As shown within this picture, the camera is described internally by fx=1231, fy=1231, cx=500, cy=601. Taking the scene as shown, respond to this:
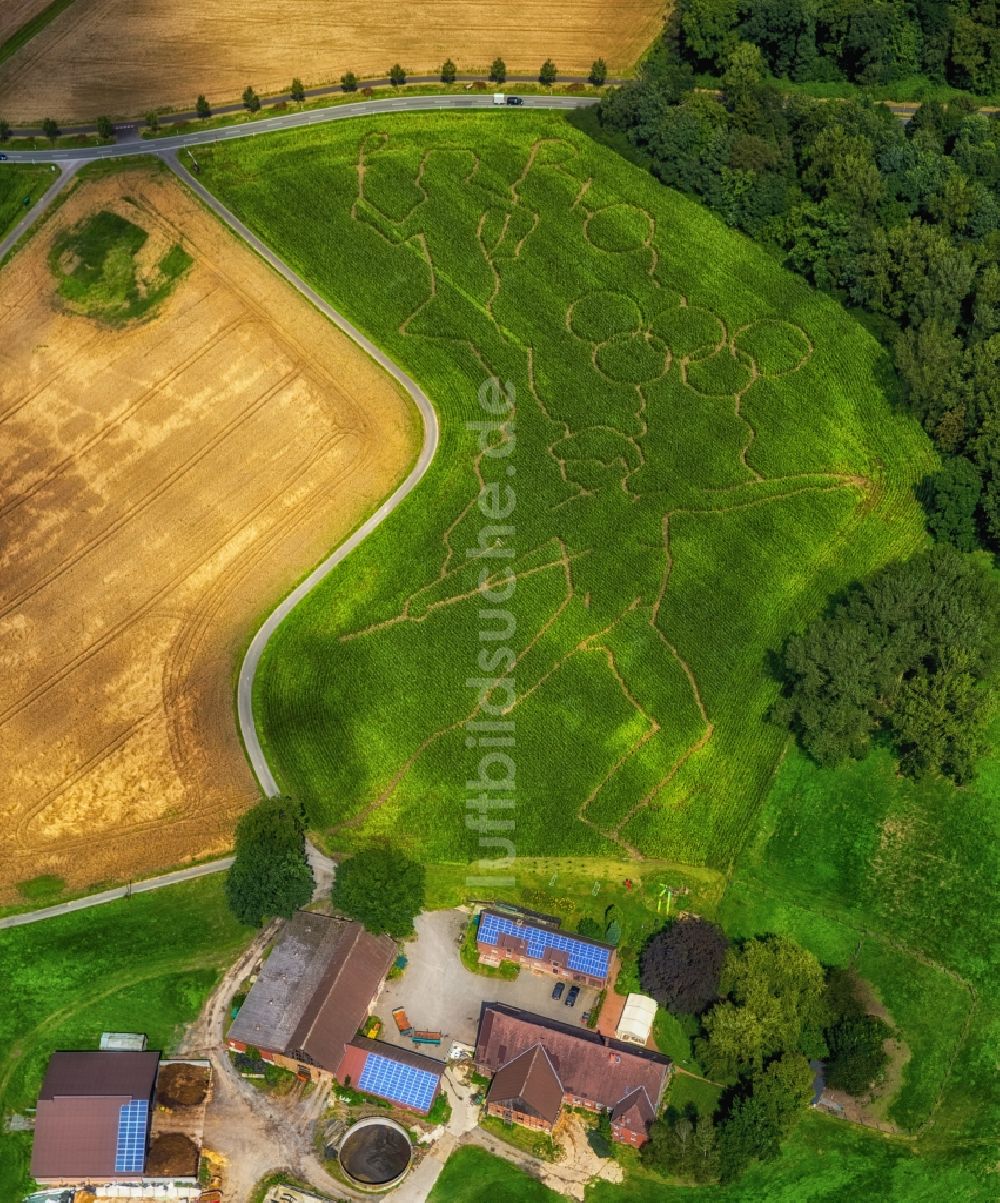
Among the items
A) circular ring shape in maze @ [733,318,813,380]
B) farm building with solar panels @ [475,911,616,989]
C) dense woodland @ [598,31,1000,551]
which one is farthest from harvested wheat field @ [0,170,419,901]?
dense woodland @ [598,31,1000,551]

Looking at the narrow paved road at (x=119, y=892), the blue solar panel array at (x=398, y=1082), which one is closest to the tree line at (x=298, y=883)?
the narrow paved road at (x=119, y=892)

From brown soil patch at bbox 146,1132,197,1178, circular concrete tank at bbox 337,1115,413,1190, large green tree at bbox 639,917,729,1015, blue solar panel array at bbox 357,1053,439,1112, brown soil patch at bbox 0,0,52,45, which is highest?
brown soil patch at bbox 0,0,52,45

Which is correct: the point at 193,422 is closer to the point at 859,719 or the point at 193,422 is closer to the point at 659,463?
the point at 659,463

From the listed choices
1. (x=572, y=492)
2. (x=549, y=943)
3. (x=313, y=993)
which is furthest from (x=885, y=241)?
(x=313, y=993)

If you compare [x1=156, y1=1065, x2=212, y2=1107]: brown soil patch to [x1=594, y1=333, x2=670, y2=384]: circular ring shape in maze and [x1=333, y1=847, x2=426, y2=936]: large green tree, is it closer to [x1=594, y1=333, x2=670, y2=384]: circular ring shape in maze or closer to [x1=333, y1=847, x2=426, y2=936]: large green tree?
[x1=333, y1=847, x2=426, y2=936]: large green tree

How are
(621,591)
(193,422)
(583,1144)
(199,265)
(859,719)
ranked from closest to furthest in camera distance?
(583,1144), (859,719), (621,591), (193,422), (199,265)

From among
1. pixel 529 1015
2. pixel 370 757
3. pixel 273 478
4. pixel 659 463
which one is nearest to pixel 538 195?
pixel 659 463

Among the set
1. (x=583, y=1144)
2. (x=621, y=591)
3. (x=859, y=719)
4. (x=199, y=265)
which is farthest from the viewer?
(x=199, y=265)

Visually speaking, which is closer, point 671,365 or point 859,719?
point 859,719
